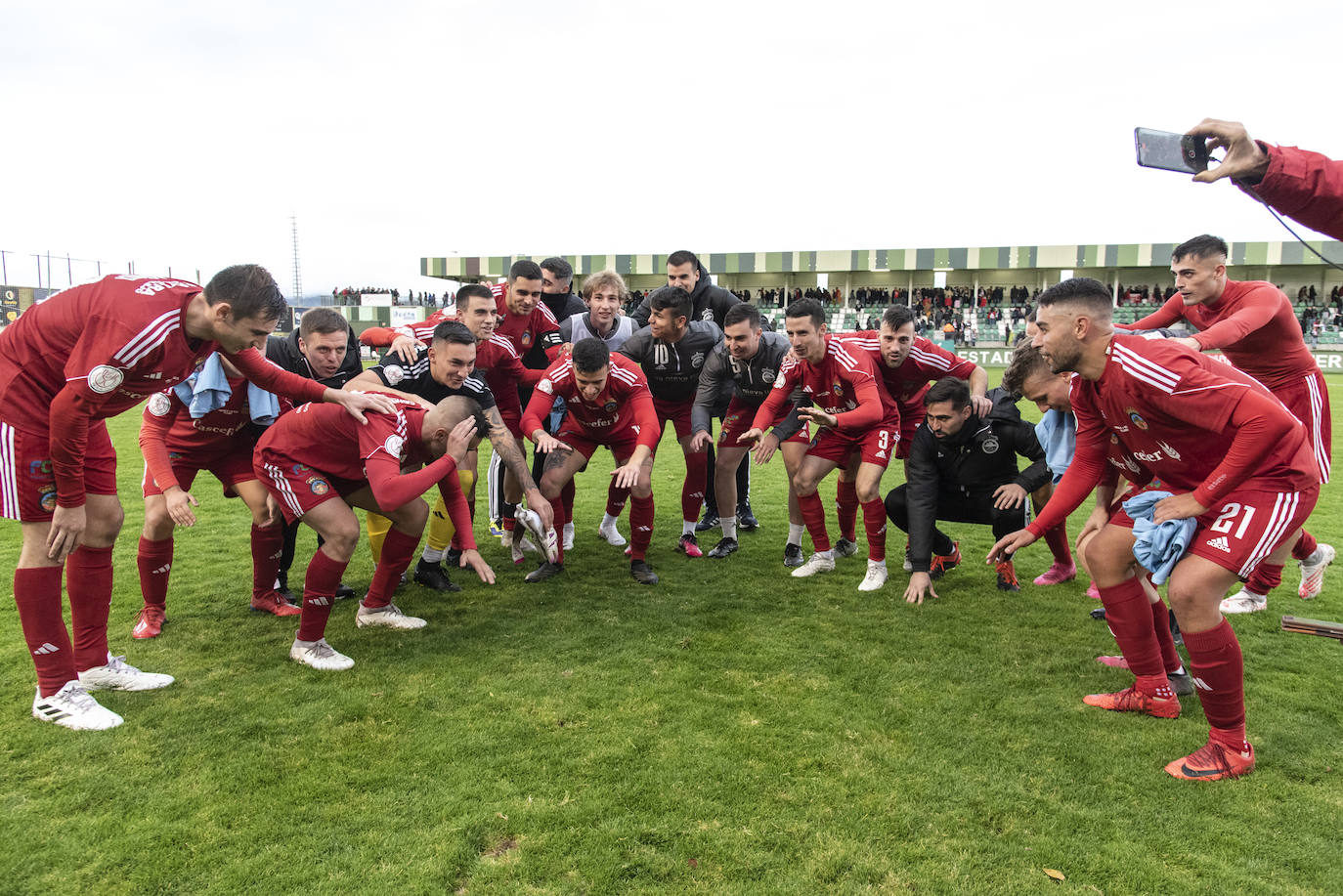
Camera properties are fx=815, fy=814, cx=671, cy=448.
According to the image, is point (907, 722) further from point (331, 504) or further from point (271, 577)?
point (271, 577)

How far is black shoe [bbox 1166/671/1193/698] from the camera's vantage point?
3.98 metres

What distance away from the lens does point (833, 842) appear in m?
2.74

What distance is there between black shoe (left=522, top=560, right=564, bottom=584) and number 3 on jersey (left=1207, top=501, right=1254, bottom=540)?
4074 mm

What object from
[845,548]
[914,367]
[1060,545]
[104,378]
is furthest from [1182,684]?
[104,378]

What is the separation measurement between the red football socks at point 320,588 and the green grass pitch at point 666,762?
0.26 metres

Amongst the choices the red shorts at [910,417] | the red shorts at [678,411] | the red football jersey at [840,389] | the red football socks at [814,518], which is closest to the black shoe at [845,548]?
the red football socks at [814,518]

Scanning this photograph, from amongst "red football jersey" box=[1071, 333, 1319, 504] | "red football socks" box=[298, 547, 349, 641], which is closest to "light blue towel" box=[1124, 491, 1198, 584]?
"red football jersey" box=[1071, 333, 1319, 504]

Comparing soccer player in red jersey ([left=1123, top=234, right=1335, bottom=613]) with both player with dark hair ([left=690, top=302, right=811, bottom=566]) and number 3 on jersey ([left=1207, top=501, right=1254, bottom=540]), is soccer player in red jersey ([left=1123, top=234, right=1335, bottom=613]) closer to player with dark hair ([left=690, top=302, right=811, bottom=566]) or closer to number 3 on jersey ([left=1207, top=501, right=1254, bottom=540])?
number 3 on jersey ([left=1207, top=501, right=1254, bottom=540])

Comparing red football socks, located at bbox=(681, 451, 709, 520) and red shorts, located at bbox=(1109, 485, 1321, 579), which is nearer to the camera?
red shorts, located at bbox=(1109, 485, 1321, 579)

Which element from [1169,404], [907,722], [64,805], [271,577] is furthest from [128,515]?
[1169,404]

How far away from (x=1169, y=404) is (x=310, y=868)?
3.50 meters

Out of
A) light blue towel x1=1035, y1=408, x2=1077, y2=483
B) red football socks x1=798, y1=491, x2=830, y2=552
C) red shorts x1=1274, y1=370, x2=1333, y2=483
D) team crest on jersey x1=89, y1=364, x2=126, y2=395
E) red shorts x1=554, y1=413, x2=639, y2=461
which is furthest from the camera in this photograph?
red shorts x1=554, y1=413, x2=639, y2=461

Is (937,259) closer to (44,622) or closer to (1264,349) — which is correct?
(1264,349)

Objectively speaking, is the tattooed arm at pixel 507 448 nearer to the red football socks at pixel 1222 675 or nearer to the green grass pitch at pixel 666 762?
the green grass pitch at pixel 666 762
